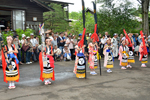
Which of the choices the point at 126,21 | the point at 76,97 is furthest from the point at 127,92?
the point at 126,21

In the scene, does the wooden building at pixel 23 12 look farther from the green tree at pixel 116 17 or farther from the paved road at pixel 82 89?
the paved road at pixel 82 89

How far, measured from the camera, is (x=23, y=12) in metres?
16.4

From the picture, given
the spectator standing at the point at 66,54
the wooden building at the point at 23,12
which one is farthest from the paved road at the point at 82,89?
the wooden building at the point at 23,12

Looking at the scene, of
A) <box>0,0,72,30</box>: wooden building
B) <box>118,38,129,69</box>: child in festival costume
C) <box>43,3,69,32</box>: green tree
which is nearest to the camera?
<box>118,38,129,69</box>: child in festival costume

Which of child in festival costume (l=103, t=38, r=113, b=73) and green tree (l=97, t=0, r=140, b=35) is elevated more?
green tree (l=97, t=0, r=140, b=35)

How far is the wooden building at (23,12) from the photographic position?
51.5 feet

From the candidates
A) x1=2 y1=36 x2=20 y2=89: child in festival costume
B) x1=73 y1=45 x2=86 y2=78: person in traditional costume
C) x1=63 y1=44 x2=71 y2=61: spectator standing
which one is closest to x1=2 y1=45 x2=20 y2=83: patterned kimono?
x1=2 y1=36 x2=20 y2=89: child in festival costume

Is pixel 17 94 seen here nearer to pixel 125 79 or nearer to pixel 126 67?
pixel 125 79

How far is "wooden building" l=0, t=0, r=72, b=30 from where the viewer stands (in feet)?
51.5

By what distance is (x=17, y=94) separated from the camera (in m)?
5.04

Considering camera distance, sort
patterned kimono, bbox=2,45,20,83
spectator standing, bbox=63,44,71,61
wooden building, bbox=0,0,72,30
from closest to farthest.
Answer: patterned kimono, bbox=2,45,20,83, spectator standing, bbox=63,44,71,61, wooden building, bbox=0,0,72,30

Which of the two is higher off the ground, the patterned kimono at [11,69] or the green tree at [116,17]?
the green tree at [116,17]

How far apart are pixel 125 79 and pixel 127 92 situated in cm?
164

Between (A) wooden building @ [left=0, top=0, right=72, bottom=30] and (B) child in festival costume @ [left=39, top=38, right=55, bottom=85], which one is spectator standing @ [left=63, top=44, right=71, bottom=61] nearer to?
(B) child in festival costume @ [left=39, top=38, right=55, bottom=85]
